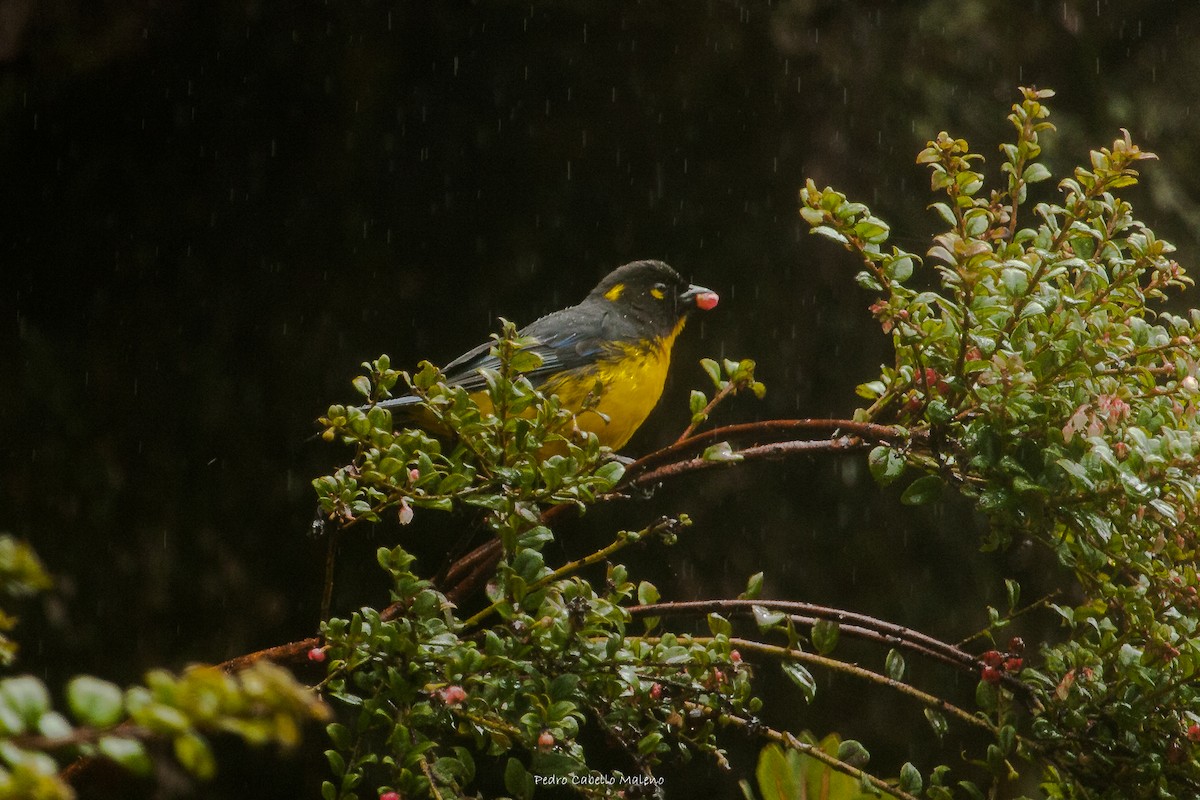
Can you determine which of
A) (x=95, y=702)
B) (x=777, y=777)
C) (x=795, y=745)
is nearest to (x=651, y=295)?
(x=777, y=777)

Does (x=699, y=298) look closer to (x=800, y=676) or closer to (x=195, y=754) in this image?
(x=800, y=676)

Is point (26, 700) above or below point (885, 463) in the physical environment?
above

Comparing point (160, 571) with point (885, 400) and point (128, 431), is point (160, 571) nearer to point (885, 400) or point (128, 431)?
point (128, 431)

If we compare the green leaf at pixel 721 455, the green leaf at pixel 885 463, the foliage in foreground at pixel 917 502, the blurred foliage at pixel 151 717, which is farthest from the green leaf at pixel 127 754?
the green leaf at pixel 885 463

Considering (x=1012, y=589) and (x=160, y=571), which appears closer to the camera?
(x=1012, y=589)

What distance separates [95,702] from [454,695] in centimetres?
59

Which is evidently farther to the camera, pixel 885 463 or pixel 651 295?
pixel 651 295

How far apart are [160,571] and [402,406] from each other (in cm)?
94

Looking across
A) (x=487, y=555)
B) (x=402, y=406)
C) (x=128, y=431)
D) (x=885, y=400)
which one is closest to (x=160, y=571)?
(x=128, y=431)

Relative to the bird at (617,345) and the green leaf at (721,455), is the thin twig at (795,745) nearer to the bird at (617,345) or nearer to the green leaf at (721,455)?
the green leaf at (721,455)

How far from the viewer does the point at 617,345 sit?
2.03m

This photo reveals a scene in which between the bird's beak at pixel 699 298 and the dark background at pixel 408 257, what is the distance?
0.35 metres

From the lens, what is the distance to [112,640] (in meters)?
2.26

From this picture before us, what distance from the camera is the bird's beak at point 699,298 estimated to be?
198 cm
